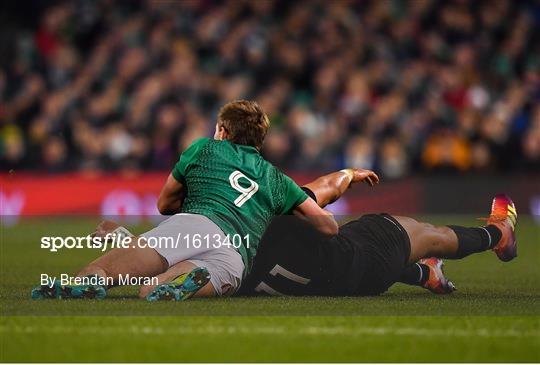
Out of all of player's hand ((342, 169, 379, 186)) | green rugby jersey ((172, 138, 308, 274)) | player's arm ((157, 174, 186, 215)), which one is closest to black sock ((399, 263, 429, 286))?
player's hand ((342, 169, 379, 186))

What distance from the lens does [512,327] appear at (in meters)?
7.82

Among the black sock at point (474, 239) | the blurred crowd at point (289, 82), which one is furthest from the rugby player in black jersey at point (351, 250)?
the blurred crowd at point (289, 82)

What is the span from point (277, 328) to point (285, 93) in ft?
46.6

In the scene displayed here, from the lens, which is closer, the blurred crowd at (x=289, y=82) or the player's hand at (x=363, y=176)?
the player's hand at (x=363, y=176)

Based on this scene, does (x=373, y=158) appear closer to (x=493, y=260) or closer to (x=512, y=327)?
(x=493, y=260)

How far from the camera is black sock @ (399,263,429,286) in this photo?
A: 9500 mm

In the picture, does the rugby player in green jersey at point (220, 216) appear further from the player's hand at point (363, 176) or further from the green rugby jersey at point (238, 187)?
the player's hand at point (363, 176)

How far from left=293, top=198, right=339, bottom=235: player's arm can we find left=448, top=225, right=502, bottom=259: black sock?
45.4 inches

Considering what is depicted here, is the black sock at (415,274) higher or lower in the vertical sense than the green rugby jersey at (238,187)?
lower

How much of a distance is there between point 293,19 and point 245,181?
14939 millimetres

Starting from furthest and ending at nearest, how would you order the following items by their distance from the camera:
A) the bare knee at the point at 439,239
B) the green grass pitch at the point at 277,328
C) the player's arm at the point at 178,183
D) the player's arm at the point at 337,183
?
1. the bare knee at the point at 439,239
2. the player's arm at the point at 337,183
3. the player's arm at the point at 178,183
4. the green grass pitch at the point at 277,328

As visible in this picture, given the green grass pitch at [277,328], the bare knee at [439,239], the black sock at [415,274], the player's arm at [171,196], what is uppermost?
the player's arm at [171,196]

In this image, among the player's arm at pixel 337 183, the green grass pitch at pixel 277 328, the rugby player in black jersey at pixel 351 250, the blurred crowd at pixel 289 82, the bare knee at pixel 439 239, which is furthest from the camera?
the blurred crowd at pixel 289 82

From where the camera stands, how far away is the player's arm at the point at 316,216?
873 cm
